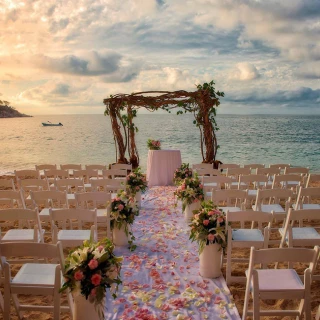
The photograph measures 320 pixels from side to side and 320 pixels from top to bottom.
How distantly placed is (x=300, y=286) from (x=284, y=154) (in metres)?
31.0

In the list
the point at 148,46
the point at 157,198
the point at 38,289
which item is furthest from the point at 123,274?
the point at 148,46

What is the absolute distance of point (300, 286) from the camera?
286 cm

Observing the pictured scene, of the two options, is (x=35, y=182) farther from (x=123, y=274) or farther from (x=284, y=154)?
(x=284, y=154)

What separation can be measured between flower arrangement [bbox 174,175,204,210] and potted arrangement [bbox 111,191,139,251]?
4.20 feet

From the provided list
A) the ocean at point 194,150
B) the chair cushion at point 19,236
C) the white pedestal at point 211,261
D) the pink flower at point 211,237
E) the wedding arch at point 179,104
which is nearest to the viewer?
the pink flower at point 211,237

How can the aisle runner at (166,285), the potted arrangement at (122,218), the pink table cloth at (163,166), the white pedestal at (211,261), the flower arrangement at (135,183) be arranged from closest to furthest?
the aisle runner at (166,285)
the white pedestal at (211,261)
the potted arrangement at (122,218)
the flower arrangement at (135,183)
the pink table cloth at (163,166)

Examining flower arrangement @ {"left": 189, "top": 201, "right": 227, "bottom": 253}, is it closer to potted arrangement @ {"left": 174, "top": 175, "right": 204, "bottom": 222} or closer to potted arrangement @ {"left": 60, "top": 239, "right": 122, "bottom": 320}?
potted arrangement @ {"left": 60, "top": 239, "right": 122, "bottom": 320}

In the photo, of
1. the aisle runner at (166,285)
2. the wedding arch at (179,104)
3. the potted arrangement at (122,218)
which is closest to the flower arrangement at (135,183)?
the aisle runner at (166,285)

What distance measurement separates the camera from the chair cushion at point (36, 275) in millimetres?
2950

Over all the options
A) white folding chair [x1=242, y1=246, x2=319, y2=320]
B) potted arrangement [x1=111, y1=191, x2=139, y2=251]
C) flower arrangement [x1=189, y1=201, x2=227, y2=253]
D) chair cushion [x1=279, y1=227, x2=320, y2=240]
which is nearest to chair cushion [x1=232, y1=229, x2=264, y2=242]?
flower arrangement [x1=189, y1=201, x2=227, y2=253]

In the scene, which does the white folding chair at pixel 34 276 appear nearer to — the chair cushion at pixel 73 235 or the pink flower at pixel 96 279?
the pink flower at pixel 96 279

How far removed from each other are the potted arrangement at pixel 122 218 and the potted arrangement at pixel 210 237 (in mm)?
1187

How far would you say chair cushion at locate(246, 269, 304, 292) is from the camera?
2816 mm

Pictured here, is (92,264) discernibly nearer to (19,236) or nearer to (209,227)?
(209,227)
